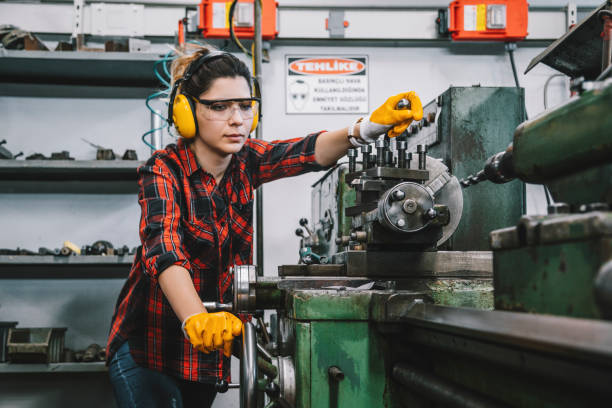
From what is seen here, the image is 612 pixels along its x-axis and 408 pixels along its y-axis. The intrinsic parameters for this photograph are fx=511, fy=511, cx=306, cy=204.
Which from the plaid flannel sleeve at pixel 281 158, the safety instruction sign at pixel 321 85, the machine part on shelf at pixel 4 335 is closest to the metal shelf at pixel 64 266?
the machine part on shelf at pixel 4 335

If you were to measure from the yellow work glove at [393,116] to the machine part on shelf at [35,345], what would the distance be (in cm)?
170

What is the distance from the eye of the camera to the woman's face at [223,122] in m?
1.39

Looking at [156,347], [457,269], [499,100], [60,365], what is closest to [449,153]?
[499,100]

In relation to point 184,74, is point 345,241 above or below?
below

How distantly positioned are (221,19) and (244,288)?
188 centimetres

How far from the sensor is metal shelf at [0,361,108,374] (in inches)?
84.1

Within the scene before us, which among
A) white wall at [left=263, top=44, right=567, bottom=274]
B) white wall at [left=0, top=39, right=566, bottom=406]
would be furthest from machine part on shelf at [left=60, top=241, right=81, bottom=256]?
white wall at [left=263, top=44, right=567, bottom=274]

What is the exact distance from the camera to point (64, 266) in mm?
2398

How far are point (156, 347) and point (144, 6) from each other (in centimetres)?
194

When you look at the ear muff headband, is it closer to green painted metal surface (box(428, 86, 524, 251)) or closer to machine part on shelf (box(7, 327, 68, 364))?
green painted metal surface (box(428, 86, 524, 251))

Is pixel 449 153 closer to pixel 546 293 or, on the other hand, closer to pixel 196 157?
A: pixel 196 157

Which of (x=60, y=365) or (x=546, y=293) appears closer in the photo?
(x=546, y=293)

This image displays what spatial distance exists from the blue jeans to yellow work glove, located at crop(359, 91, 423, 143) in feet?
2.88

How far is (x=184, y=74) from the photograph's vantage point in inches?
56.3
